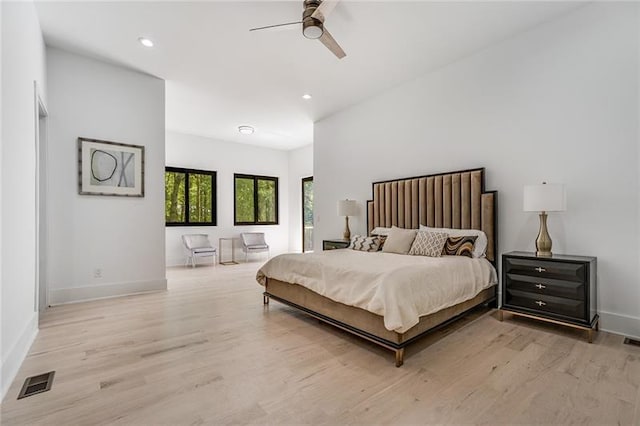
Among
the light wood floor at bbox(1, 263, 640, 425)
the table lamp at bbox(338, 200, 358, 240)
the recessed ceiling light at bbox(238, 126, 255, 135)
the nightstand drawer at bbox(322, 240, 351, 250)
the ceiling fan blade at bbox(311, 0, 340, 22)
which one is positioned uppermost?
the recessed ceiling light at bbox(238, 126, 255, 135)

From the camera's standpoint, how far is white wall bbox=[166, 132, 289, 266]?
6.98 metres

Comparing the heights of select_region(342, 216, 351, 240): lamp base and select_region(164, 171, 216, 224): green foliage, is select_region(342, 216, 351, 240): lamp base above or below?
below

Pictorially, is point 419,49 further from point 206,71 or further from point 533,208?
point 206,71

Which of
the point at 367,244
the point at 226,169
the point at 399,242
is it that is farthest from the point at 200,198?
the point at 399,242

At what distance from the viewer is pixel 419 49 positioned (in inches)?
144

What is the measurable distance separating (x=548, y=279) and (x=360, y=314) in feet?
5.94

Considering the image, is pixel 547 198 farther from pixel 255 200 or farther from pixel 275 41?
pixel 255 200

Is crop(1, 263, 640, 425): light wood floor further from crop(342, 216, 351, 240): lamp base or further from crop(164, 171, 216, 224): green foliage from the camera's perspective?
crop(164, 171, 216, 224): green foliage

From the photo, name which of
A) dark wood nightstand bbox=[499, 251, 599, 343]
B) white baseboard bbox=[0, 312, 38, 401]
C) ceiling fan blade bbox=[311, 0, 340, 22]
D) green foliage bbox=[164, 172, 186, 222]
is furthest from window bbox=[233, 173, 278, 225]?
dark wood nightstand bbox=[499, 251, 599, 343]

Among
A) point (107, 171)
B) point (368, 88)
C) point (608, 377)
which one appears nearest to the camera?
point (608, 377)

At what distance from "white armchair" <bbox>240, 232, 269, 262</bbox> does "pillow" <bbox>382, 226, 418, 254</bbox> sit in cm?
Answer: 425

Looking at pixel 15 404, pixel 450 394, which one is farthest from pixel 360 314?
pixel 15 404

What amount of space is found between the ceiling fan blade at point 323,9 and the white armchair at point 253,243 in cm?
555

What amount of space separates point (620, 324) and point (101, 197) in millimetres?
5860
